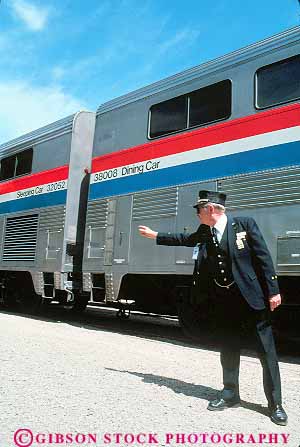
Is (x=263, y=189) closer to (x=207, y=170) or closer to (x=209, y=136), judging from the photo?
(x=207, y=170)

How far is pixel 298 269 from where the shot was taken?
6473mm

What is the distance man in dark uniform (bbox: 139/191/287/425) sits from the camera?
418cm

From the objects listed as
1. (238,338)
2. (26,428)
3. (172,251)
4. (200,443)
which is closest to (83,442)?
(26,428)

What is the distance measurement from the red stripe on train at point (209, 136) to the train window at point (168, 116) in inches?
6.6

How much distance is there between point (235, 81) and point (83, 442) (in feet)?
19.0

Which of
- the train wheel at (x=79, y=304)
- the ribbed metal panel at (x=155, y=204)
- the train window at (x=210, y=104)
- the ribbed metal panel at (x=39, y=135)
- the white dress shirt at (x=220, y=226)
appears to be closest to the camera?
the white dress shirt at (x=220, y=226)

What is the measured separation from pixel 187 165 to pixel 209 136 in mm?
586

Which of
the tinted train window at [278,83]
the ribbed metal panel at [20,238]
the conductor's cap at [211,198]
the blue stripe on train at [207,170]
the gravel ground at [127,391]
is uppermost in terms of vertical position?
the tinted train window at [278,83]

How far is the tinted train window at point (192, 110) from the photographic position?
783cm

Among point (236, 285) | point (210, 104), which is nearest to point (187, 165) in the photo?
point (210, 104)

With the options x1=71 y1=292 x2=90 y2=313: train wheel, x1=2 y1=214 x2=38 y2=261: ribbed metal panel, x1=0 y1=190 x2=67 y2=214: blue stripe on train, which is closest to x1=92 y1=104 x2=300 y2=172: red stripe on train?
x1=0 y1=190 x2=67 y2=214: blue stripe on train

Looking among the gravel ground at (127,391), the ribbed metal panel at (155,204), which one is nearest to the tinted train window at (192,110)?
the ribbed metal panel at (155,204)

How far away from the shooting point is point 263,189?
7.02 metres

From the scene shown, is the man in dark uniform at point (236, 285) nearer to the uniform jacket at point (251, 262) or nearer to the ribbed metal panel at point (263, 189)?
the uniform jacket at point (251, 262)
